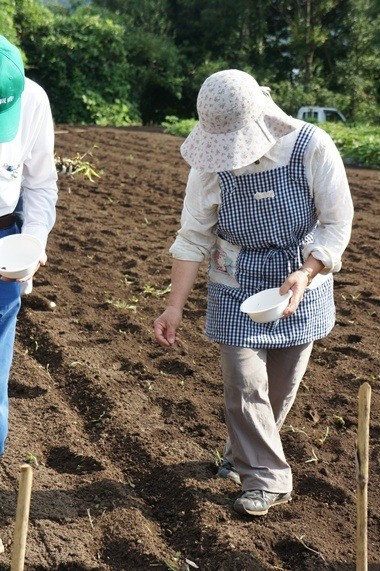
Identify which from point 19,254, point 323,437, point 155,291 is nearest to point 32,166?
point 19,254

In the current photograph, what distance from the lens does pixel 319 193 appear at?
9.82ft

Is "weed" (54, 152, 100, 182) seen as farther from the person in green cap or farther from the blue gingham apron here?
the blue gingham apron

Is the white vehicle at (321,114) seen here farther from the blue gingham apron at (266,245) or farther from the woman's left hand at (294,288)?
the woman's left hand at (294,288)

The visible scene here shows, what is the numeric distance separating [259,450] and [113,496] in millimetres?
601

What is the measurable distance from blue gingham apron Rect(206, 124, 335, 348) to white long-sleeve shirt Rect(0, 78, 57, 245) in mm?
592

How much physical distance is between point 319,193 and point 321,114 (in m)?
19.7

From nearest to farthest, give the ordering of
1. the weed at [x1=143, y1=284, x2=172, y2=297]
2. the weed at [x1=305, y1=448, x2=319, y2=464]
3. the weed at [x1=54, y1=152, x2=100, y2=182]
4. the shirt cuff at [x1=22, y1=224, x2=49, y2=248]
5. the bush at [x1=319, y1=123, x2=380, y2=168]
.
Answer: the shirt cuff at [x1=22, y1=224, x2=49, y2=248] < the weed at [x1=305, y1=448, x2=319, y2=464] < the weed at [x1=143, y1=284, x2=172, y2=297] < the weed at [x1=54, y1=152, x2=100, y2=182] < the bush at [x1=319, y1=123, x2=380, y2=168]

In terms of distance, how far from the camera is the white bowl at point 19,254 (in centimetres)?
284

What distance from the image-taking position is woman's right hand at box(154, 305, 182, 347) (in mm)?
3127

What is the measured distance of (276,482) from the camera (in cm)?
321

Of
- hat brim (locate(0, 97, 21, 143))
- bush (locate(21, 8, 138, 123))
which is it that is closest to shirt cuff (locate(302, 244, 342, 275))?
hat brim (locate(0, 97, 21, 143))

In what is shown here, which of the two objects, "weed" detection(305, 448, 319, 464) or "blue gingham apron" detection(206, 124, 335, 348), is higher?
"blue gingham apron" detection(206, 124, 335, 348)

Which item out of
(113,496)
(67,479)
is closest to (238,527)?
(113,496)

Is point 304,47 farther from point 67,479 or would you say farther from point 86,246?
point 67,479
